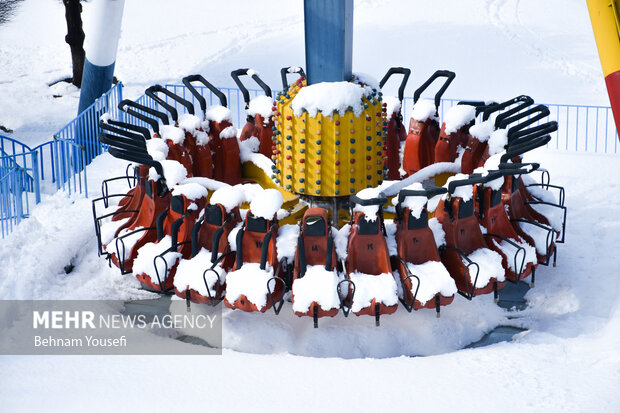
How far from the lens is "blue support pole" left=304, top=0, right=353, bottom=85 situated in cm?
678

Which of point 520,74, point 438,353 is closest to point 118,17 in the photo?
point 438,353

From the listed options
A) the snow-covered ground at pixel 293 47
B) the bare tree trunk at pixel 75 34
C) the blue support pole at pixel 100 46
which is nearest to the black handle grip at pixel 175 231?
the blue support pole at pixel 100 46

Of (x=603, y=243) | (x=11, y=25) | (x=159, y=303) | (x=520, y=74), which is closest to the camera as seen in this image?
(x=159, y=303)

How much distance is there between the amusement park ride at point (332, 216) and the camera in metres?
6.23

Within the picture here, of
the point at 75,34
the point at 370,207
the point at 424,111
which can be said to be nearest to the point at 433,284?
the point at 370,207

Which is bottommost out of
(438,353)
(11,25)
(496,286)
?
(438,353)

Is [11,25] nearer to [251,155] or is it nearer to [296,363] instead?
[251,155]

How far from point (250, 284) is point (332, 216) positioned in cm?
155

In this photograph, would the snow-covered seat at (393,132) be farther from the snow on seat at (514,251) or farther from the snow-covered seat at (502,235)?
the snow on seat at (514,251)

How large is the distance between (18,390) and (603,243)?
5.74m

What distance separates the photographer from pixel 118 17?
12.2 meters

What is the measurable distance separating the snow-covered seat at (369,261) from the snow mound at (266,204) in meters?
0.62

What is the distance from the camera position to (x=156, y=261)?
263 inches

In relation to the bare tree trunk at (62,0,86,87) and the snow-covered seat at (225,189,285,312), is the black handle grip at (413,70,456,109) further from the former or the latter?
the bare tree trunk at (62,0,86,87)
